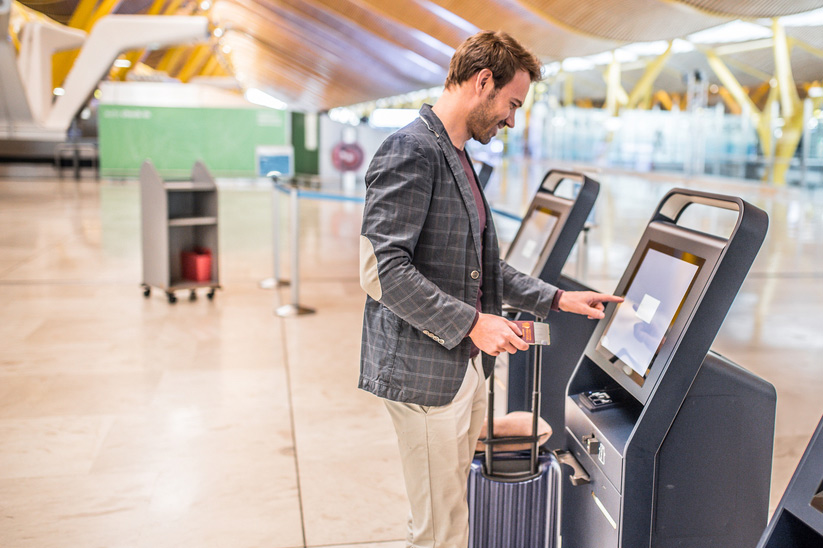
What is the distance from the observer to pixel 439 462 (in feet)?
6.49

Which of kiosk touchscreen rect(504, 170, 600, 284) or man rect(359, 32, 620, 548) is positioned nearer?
man rect(359, 32, 620, 548)

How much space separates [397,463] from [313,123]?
18633mm

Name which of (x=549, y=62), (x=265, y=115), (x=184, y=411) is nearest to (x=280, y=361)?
(x=184, y=411)

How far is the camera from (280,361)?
5137 millimetres

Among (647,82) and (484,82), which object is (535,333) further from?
(647,82)

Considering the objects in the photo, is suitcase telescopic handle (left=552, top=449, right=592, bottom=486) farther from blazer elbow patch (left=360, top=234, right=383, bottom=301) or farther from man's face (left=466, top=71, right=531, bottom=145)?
man's face (left=466, top=71, right=531, bottom=145)

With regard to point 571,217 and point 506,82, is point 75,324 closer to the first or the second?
point 571,217

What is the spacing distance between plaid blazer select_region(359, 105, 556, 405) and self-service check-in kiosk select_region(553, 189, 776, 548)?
409 mm

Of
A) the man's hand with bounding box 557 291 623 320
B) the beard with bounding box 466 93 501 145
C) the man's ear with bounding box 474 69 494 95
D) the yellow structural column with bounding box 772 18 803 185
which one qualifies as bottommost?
the man's hand with bounding box 557 291 623 320

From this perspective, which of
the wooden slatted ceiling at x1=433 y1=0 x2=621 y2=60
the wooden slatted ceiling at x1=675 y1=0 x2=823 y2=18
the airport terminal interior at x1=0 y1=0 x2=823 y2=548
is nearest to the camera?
the airport terminal interior at x1=0 y1=0 x2=823 y2=548

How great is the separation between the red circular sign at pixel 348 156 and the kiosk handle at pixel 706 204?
15.5 m

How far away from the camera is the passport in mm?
1751

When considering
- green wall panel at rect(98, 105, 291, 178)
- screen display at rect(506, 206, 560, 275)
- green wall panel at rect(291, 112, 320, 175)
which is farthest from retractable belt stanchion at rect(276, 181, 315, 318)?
green wall panel at rect(98, 105, 291, 178)

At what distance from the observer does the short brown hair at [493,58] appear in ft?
5.92
